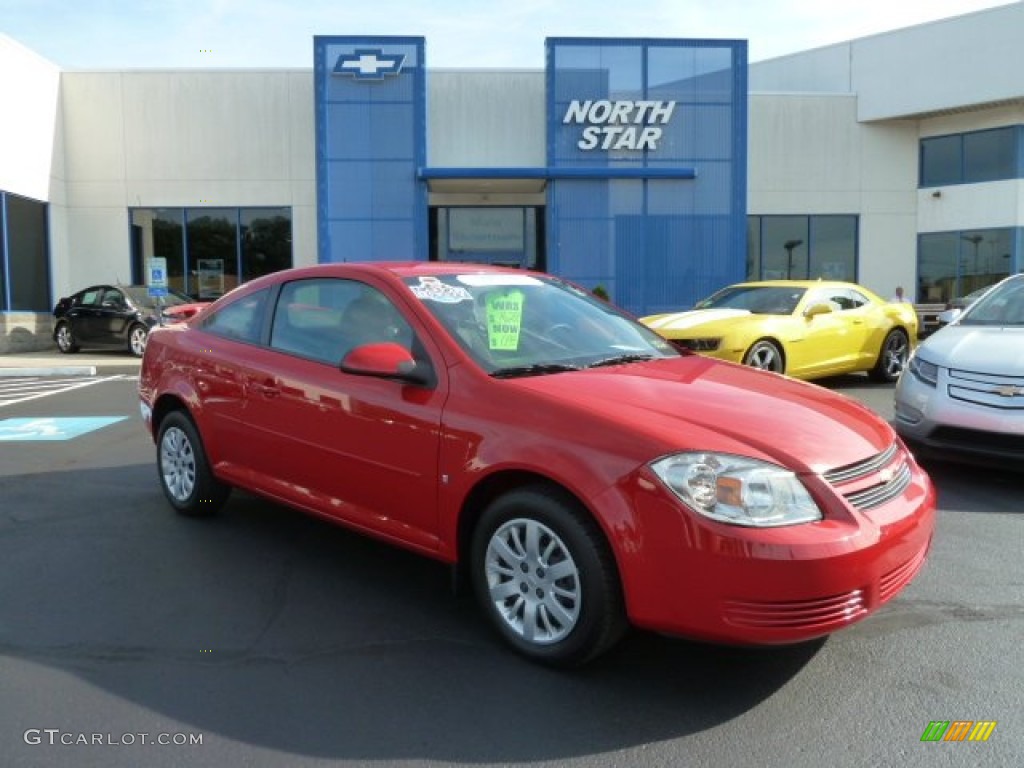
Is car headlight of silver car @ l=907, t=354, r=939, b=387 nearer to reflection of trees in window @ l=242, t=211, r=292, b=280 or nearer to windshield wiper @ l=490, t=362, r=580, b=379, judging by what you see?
windshield wiper @ l=490, t=362, r=580, b=379

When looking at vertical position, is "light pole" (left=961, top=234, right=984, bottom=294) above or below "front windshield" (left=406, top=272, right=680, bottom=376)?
above

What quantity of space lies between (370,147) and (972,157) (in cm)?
1626

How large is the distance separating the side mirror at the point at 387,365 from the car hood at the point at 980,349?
13.9 ft

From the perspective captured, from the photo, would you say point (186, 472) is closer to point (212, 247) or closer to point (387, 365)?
point (387, 365)

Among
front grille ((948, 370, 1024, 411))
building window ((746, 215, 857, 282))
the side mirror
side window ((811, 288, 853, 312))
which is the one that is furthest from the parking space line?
building window ((746, 215, 857, 282))

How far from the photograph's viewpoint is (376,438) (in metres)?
3.82

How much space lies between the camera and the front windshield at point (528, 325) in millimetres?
3801

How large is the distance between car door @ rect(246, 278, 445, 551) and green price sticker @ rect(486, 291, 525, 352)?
1.06ft

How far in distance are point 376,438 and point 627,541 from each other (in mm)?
1331

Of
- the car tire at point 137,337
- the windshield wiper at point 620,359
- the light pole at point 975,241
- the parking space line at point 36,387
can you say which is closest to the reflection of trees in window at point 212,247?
the car tire at point 137,337

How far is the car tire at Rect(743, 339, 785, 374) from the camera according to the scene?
10.0 m

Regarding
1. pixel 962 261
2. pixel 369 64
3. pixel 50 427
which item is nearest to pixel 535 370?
pixel 50 427

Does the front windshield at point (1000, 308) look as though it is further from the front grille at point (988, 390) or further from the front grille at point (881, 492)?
the front grille at point (881, 492)

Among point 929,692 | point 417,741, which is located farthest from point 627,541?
point 929,692
